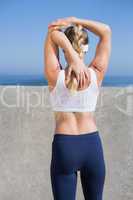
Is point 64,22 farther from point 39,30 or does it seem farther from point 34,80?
point 39,30

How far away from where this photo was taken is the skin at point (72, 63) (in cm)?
169

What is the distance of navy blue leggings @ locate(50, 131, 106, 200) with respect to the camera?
1.75 metres

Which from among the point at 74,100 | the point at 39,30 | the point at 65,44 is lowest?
the point at 74,100

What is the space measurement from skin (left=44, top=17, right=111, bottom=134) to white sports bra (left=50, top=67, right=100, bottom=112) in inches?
0.7

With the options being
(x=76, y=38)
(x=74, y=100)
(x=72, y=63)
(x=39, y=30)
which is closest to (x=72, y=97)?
(x=74, y=100)

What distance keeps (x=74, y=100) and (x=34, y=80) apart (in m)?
1.37

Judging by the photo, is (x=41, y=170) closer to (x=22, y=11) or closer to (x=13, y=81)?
(x=13, y=81)

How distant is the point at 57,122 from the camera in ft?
5.80

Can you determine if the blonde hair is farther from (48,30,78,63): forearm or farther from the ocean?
the ocean

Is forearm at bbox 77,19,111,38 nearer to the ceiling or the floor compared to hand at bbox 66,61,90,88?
nearer to the ceiling

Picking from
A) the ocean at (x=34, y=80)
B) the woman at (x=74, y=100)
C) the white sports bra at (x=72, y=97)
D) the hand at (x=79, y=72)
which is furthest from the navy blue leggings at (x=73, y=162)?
the ocean at (x=34, y=80)

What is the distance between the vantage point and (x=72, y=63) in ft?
5.57

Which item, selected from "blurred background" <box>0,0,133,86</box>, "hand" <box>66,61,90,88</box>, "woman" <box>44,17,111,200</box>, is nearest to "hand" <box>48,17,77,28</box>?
"woman" <box>44,17,111,200</box>

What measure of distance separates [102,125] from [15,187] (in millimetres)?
730
